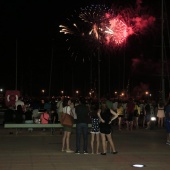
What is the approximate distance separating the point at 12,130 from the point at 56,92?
283 feet

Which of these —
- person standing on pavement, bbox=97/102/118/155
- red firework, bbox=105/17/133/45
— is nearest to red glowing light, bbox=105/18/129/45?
red firework, bbox=105/17/133/45

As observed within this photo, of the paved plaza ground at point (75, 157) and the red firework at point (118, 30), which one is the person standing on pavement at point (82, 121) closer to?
the paved plaza ground at point (75, 157)

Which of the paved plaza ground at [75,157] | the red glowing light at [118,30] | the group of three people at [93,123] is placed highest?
the red glowing light at [118,30]

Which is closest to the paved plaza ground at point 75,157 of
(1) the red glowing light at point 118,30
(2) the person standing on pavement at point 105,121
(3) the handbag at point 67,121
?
(2) the person standing on pavement at point 105,121

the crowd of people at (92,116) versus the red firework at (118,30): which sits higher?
the red firework at (118,30)

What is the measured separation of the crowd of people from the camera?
1639 centimetres

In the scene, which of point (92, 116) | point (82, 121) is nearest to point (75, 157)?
point (82, 121)

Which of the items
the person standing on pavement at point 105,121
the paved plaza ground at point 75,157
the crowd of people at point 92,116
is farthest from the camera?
the crowd of people at point 92,116

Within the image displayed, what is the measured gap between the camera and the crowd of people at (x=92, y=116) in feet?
53.8

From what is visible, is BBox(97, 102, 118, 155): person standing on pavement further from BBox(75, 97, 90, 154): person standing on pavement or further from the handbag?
the handbag

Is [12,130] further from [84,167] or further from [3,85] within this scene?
[3,85]

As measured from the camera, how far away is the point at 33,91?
100m

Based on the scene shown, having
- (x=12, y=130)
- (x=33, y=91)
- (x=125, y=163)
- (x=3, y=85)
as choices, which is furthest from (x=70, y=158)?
(x=33, y=91)

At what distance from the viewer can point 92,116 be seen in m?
17.7
